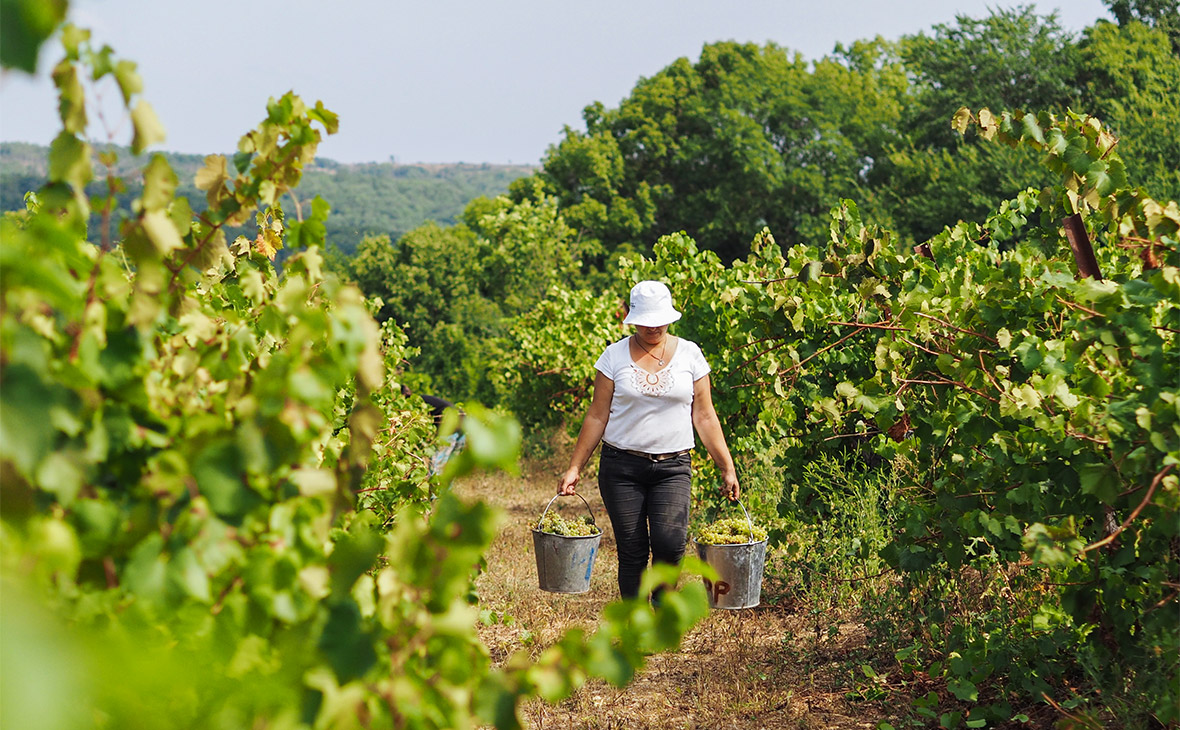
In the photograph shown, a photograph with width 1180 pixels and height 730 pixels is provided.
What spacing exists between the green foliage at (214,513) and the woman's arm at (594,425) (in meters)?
2.81

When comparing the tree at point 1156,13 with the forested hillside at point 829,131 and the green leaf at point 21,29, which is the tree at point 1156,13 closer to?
the forested hillside at point 829,131

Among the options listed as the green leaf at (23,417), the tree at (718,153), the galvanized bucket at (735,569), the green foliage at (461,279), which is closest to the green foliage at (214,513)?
the green leaf at (23,417)

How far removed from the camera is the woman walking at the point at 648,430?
4.22m

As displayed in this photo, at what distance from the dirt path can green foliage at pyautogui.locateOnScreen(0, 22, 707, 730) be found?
1.20m

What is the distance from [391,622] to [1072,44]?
3256cm

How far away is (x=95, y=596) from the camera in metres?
1.21

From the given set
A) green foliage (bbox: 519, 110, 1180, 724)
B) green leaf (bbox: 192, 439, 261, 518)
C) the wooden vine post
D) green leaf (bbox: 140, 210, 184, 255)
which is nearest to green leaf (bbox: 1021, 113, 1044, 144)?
green foliage (bbox: 519, 110, 1180, 724)

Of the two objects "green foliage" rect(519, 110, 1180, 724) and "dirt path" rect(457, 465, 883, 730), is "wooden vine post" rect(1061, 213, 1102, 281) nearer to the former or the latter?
"green foliage" rect(519, 110, 1180, 724)

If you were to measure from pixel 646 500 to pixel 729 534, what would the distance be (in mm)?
455

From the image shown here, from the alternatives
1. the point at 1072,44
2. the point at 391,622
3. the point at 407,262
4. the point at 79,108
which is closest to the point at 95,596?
the point at 391,622

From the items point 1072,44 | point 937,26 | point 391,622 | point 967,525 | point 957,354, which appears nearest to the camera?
point 391,622

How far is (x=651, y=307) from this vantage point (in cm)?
414

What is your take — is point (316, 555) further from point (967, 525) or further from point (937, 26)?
point (937, 26)

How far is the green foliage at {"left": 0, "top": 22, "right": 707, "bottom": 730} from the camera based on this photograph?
103cm
